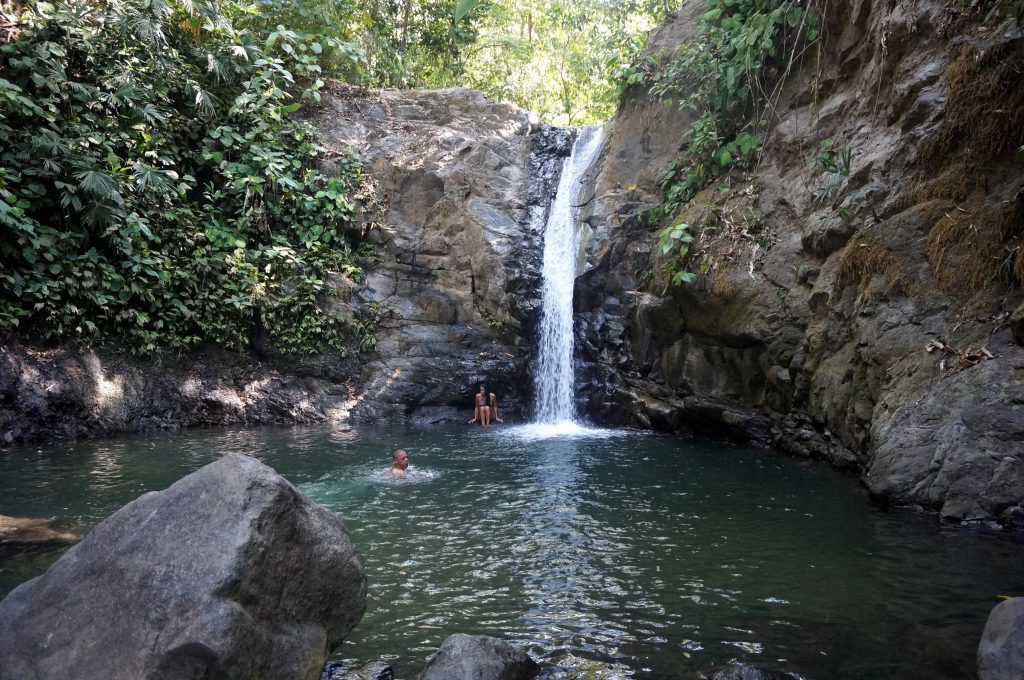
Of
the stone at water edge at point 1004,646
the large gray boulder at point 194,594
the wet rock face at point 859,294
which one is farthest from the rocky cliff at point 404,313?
the stone at water edge at point 1004,646

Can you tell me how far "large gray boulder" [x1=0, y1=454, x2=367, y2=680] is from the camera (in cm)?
286

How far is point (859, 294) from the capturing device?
873 centimetres

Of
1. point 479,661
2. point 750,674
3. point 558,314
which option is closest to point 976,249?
point 750,674

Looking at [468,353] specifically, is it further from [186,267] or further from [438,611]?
[438,611]

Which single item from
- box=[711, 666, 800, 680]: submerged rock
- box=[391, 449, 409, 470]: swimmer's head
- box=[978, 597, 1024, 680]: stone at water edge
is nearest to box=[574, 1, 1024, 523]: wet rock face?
box=[978, 597, 1024, 680]: stone at water edge

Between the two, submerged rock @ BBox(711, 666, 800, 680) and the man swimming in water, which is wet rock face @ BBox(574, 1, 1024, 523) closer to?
submerged rock @ BBox(711, 666, 800, 680)

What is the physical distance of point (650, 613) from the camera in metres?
4.70

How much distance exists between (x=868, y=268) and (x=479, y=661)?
7305 mm

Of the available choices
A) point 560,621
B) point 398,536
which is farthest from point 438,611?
point 398,536

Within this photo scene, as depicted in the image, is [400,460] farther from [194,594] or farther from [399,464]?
[194,594]

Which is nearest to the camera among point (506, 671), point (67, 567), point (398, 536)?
point (67, 567)

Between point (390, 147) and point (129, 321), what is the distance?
24.8ft

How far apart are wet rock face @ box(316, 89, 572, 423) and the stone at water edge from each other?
452 inches

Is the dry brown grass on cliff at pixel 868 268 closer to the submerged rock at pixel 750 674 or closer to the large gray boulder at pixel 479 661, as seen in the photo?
the submerged rock at pixel 750 674
